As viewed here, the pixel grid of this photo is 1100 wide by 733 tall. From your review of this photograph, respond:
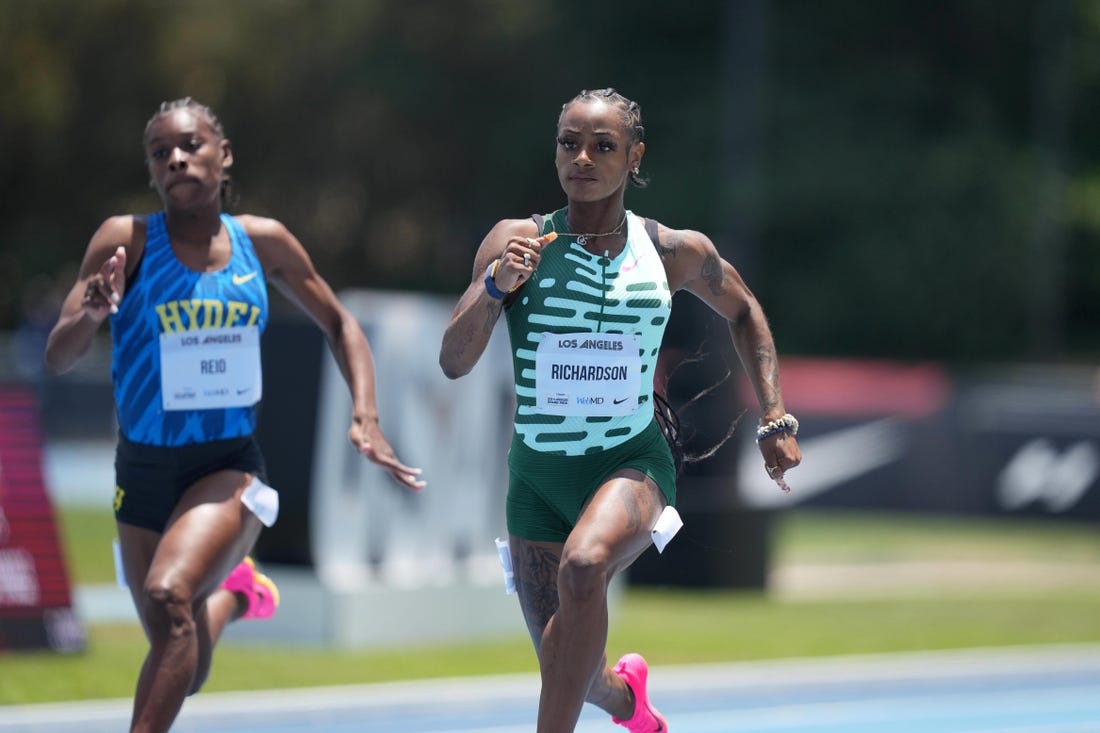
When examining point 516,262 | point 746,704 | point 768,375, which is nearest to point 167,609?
point 516,262

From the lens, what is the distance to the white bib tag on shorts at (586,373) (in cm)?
547

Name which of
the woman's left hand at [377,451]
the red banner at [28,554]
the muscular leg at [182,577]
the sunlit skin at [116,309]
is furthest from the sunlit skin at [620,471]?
the red banner at [28,554]

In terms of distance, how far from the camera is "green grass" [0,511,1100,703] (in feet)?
33.1

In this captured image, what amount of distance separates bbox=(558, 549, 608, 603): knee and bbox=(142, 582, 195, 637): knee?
4.01 feet

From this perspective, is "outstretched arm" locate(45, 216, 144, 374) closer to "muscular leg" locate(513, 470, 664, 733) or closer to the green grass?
"muscular leg" locate(513, 470, 664, 733)

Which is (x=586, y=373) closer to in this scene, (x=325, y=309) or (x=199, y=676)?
(x=325, y=309)

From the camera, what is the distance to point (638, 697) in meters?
6.13

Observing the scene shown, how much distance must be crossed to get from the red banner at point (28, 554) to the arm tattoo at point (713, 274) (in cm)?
583

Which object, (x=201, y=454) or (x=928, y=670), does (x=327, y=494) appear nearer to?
(x=928, y=670)

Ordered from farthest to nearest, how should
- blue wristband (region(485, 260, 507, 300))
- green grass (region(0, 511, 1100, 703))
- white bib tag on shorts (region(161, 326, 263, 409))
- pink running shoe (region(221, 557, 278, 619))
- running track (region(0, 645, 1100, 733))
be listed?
1. green grass (region(0, 511, 1100, 703))
2. running track (region(0, 645, 1100, 733))
3. pink running shoe (region(221, 557, 278, 619))
4. white bib tag on shorts (region(161, 326, 263, 409))
5. blue wristband (region(485, 260, 507, 300))

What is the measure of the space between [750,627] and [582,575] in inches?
327

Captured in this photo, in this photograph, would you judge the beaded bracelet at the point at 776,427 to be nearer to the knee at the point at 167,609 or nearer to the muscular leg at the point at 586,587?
the muscular leg at the point at 586,587

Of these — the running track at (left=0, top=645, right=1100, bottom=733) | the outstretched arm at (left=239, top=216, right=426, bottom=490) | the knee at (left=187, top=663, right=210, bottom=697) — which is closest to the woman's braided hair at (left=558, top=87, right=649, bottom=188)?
the outstretched arm at (left=239, top=216, right=426, bottom=490)

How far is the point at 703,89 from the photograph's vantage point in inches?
1543
